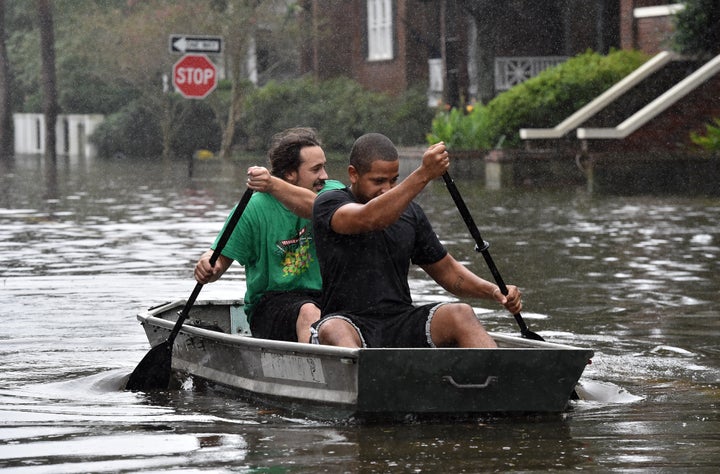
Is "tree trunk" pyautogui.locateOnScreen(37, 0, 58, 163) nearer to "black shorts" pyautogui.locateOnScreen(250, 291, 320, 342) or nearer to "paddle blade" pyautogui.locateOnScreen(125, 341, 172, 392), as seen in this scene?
"paddle blade" pyautogui.locateOnScreen(125, 341, 172, 392)

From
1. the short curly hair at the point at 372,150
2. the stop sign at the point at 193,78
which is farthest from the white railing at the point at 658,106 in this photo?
the short curly hair at the point at 372,150

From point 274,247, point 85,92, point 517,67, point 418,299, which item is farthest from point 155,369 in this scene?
point 85,92

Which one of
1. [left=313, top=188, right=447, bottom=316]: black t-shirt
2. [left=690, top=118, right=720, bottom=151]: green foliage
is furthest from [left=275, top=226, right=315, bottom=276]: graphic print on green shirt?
[left=690, top=118, right=720, bottom=151]: green foliage

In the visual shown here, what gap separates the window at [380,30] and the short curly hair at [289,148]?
119 feet

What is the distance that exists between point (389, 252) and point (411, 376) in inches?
32.9

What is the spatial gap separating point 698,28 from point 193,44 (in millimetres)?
9648

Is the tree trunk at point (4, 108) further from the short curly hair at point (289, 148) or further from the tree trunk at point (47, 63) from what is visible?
the short curly hair at point (289, 148)

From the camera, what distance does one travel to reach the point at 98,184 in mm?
30984

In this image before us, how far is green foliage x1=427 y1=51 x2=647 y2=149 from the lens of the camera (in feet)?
93.7

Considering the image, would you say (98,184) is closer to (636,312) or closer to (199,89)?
(199,89)

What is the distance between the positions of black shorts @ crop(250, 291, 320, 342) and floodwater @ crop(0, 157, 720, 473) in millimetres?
405

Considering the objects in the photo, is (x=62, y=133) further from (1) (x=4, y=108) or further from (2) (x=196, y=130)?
(2) (x=196, y=130)

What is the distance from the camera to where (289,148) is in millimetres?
8461

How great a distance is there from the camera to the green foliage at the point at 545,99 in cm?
2856
